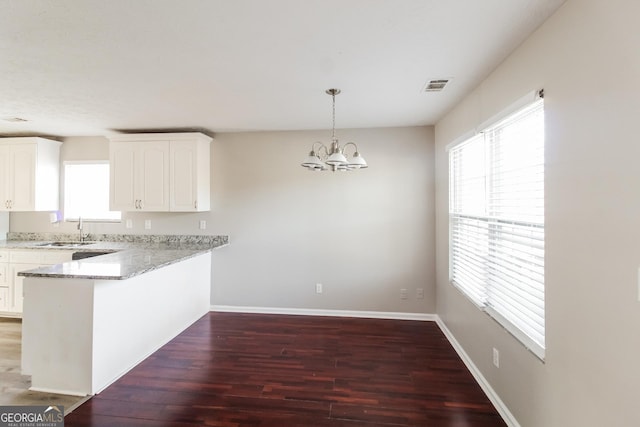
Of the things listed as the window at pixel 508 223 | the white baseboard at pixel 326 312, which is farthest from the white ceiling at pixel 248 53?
the white baseboard at pixel 326 312

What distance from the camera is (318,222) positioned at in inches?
159

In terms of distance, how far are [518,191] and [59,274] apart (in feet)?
10.9

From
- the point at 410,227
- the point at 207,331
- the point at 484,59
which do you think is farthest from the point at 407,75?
the point at 207,331

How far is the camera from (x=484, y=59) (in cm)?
208

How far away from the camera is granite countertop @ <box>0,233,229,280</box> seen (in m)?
2.36

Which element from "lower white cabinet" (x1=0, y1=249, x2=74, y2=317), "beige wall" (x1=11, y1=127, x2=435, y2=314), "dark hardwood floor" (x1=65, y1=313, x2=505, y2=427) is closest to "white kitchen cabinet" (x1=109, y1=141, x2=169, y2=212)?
"beige wall" (x1=11, y1=127, x2=435, y2=314)

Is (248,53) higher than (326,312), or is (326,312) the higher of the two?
(248,53)

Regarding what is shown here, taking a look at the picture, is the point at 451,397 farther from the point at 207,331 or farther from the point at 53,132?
the point at 53,132

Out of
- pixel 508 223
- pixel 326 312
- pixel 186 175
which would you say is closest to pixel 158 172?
pixel 186 175

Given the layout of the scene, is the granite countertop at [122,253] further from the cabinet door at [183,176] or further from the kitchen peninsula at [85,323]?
the cabinet door at [183,176]

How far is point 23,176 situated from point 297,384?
4.60 m

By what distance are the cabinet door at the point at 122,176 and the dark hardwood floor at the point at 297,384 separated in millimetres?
1898

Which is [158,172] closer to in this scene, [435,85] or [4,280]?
[4,280]

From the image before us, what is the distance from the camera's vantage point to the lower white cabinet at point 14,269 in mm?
3789
